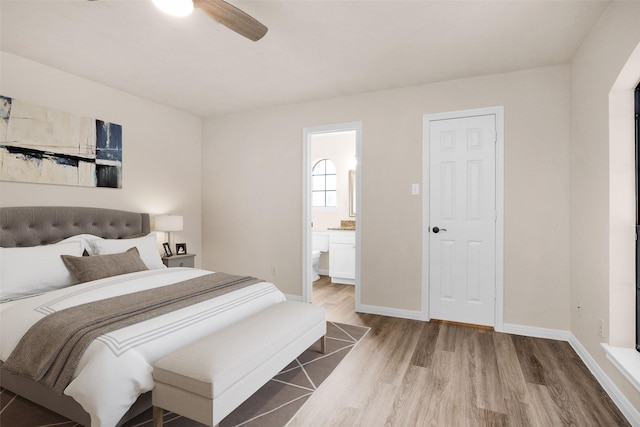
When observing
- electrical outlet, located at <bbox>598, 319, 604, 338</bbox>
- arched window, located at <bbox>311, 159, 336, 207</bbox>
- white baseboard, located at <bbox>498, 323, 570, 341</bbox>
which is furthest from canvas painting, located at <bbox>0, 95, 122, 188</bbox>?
electrical outlet, located at <bbox>598, 319, 604, 338</bbox>

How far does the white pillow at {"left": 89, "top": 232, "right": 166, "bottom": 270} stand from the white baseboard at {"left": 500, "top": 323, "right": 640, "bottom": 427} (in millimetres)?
3529

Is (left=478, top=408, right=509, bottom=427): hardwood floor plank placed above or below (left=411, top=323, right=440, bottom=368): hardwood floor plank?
below

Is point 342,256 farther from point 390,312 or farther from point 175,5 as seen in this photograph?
point 175,5

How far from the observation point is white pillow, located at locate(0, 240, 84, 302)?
2344 millimetres

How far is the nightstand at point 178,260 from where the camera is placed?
391 cm

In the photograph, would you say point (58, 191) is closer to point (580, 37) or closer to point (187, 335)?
point (187, 335)

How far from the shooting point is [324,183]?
240 inches

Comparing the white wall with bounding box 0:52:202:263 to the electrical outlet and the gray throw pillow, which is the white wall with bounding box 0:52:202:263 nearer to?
the gray throw pillow

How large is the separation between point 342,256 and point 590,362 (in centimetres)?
329

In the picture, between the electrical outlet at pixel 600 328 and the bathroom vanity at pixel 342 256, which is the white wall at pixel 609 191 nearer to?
the electrical outlet at pixel 600 328

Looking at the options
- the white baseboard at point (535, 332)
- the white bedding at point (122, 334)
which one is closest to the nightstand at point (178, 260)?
the white bedding at point (122, 334)

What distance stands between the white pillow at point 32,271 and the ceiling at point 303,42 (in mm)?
1691

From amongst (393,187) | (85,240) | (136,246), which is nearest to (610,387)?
(393,187)

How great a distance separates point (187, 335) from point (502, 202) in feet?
9.80
